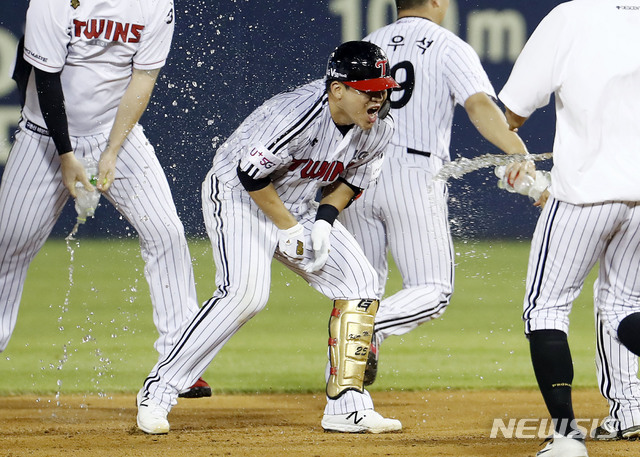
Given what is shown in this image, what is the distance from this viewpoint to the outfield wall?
27.7 ft

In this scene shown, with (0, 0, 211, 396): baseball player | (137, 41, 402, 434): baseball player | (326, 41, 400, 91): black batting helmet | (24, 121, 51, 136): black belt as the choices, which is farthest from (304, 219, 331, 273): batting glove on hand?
(24, 121, 51, 136): black belt

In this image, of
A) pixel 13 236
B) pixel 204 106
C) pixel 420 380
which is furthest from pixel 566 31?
pixel 204 106

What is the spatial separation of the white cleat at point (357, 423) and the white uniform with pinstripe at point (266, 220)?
28mm

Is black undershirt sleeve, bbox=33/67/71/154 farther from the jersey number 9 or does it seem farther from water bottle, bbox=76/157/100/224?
the jersey number 9

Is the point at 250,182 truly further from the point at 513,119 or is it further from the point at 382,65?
the point at 513,119

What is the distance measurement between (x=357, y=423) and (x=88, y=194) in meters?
1.42

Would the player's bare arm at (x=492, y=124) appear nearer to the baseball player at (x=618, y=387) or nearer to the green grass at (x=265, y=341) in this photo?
the baseball player at (x=618, y=387)

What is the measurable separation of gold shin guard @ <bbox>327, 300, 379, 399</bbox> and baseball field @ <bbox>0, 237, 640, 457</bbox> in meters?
0.21

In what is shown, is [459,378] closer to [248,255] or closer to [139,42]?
[248,255]

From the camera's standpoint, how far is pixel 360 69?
3545 mm

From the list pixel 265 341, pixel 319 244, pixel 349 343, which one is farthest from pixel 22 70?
pixel 265 341

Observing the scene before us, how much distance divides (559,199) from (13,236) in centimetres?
219

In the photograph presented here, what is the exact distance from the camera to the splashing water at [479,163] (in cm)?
358

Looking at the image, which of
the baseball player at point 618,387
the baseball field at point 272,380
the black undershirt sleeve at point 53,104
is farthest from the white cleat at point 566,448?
the black undershirt sleeve at point 53,104
